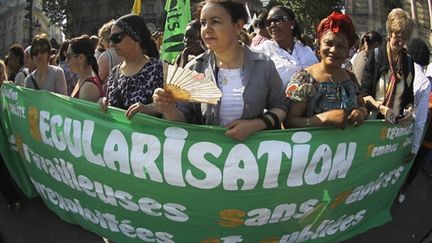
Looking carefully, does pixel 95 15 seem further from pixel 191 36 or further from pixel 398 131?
pixel 398 131

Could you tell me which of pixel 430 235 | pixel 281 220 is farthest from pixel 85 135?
pixel 430 235

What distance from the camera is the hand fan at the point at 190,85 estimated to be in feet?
10.2

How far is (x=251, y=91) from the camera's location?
3451 mm

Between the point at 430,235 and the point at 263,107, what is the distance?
1898 mm

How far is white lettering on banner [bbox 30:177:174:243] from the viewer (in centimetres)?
357

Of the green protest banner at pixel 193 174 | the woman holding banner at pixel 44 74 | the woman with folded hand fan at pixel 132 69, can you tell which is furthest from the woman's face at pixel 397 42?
the woman holding banner at pixel 44 74

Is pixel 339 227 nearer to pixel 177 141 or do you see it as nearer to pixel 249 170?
pixel 249 170

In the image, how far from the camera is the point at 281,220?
356 cm

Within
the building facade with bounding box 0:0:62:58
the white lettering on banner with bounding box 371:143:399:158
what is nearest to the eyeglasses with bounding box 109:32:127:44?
the white lettering on banner with bounding box 371:143:399:158

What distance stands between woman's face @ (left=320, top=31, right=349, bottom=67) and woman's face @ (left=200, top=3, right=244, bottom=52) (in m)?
0.68

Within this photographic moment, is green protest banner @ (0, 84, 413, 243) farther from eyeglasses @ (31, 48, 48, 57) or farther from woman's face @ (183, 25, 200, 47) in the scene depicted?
woman's face @ (183, 25, 200, 47)

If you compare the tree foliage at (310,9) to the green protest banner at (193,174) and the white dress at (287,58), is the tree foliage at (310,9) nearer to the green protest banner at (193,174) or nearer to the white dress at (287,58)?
the white dress at (287,58)

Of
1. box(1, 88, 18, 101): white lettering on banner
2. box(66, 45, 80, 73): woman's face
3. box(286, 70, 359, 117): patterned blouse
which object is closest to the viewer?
box(286, 70, 359, 117): patterned blouse

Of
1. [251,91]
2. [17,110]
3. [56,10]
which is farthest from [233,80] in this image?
[56,10]
